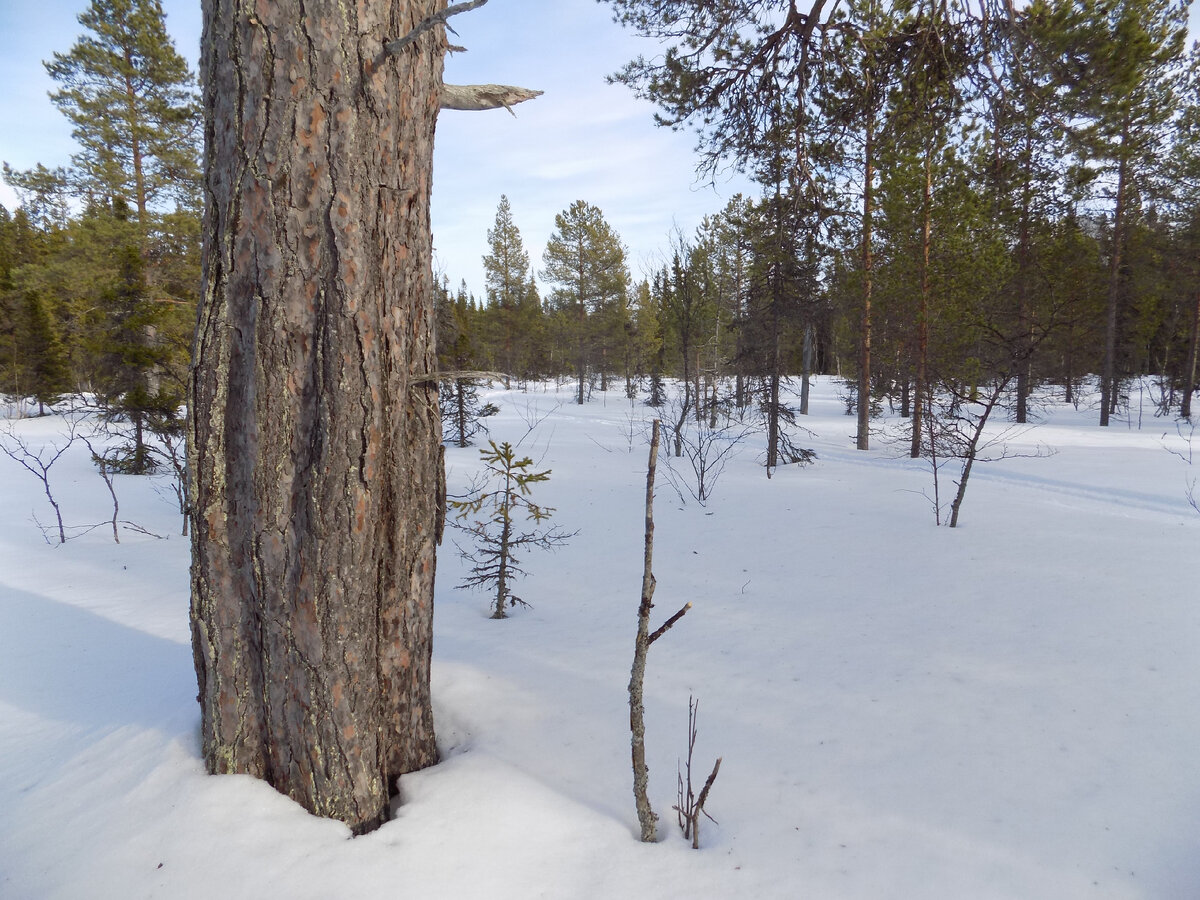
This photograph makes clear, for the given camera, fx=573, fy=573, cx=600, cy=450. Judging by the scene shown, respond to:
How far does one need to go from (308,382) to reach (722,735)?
229 centimetres

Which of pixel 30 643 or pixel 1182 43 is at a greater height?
pixel 1182 43

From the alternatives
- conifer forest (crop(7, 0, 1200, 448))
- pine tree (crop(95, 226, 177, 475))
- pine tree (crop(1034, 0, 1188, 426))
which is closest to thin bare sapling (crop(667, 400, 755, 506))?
→ conifer forest (crop(7, 0, 1200, 448))

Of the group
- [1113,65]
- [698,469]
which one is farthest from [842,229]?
[698,469]

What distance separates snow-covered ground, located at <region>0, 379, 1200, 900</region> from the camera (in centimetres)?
175

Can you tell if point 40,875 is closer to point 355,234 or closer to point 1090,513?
point 355,234

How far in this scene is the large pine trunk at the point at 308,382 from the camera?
5.85 feet

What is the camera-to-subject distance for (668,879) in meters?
1.79

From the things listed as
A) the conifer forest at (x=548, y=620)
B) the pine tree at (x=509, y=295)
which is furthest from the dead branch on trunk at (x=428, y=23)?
the pine tree at (x=509, y=295)

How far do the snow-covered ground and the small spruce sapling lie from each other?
27cm

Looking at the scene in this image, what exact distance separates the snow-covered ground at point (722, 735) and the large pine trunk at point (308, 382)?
1.01 feet

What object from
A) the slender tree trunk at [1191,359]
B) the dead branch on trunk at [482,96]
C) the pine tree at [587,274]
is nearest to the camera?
the dead branch on trunk at [482,96]

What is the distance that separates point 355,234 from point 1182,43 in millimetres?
4526

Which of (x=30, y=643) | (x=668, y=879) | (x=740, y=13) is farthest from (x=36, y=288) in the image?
(x=668, y=879)

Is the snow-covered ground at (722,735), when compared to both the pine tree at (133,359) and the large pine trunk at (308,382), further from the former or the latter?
the pine tree at (133,359)
